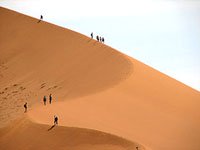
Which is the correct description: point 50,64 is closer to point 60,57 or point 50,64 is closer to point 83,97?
point 60,57

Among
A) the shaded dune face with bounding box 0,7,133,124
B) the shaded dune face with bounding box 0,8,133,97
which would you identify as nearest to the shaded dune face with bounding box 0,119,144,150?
the shaded dune face with bounding box 0,7,133,124

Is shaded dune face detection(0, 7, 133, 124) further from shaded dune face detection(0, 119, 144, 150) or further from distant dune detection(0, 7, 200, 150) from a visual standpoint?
shaded dune face detection(0, 119, 144, 150)

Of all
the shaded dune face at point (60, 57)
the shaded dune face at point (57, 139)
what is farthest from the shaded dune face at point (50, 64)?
the shaded dune face at point (57, 139)

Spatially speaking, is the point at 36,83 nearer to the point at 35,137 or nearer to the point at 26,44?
the point at 26,44

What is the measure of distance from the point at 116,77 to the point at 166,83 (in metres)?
3.59

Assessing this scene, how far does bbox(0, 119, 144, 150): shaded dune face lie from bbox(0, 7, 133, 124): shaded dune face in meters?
6.79

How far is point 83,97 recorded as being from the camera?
2947cm

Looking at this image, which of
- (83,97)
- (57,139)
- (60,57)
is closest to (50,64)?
(60,57)

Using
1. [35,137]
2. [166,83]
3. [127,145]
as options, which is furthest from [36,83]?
[127,145]

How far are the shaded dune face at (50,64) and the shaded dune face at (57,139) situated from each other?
679 cm

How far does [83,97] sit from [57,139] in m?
6.81

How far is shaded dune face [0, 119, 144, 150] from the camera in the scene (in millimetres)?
22000

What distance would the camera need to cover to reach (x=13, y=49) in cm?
4206

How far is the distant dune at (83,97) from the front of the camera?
77.0 ft
